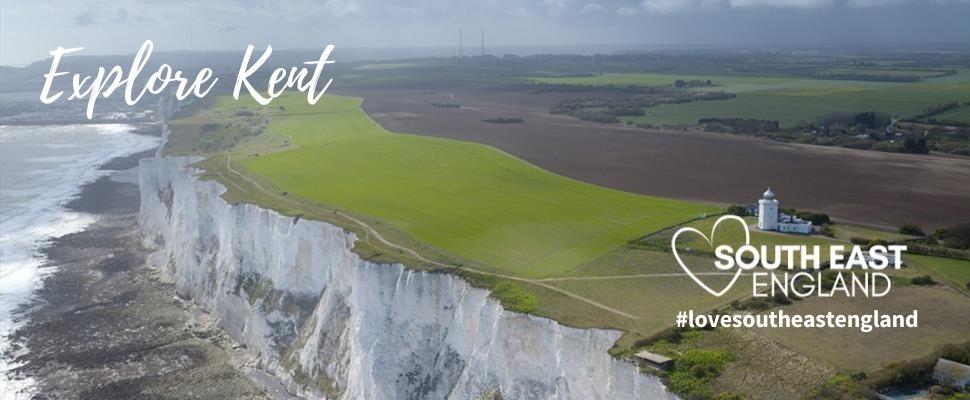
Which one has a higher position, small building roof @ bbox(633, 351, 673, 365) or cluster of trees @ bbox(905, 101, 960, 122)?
cluster of trees @ bbox(905, 101, 960, 122)

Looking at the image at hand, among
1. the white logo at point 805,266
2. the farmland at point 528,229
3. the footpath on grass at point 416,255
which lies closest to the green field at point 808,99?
the farmland at point 528,229

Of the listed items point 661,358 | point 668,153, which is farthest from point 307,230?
point 668,153

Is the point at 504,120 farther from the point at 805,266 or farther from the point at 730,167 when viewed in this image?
the point at 805,266

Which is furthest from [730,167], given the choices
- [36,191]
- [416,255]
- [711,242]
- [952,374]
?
[36,191]

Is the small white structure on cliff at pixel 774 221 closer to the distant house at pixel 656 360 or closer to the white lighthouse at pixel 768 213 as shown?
the white lighthouse at pixel 768 213

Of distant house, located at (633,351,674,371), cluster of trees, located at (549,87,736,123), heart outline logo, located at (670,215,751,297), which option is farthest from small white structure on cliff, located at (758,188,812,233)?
cluster of trees, located at (549,87,736,123)

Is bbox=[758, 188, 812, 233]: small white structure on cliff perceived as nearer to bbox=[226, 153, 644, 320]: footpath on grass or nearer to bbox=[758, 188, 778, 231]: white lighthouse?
bbox=[758, 188, 778, 231]: white lighthouse

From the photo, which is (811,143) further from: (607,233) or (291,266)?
(291,266)
